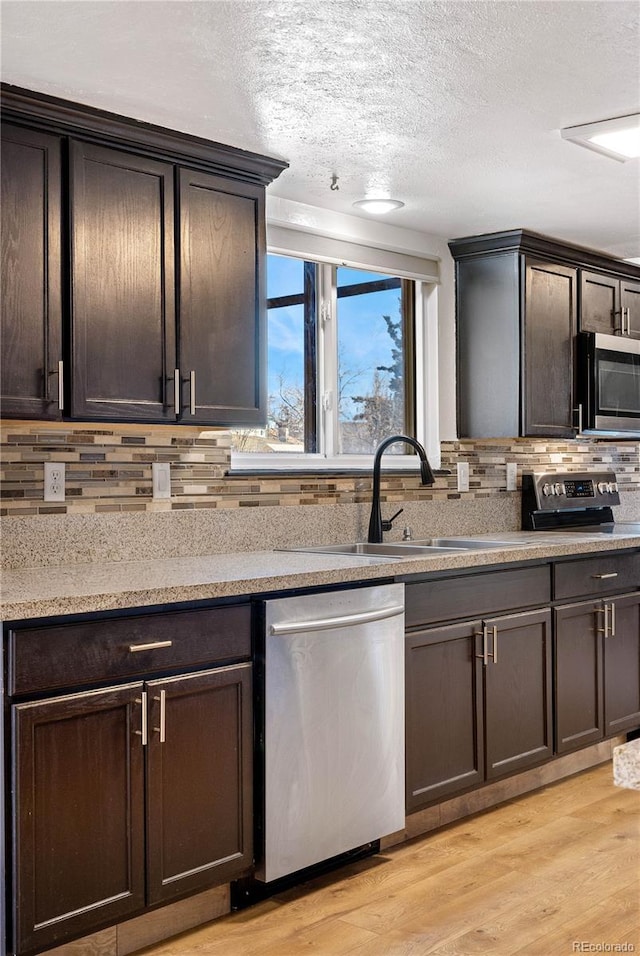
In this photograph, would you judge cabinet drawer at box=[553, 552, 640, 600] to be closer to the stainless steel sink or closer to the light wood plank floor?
the stainless steel sink

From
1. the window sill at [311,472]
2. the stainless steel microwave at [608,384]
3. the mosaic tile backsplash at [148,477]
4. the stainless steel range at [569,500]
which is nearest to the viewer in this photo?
the mosaic tile backsplash at [148,477]

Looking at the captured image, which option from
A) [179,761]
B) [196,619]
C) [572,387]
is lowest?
[179,761]

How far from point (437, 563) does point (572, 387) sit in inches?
65.8

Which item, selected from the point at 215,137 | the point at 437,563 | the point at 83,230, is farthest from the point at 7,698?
the point at 215,137

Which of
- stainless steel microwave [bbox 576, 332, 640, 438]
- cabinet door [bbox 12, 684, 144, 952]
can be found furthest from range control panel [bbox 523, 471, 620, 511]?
cabinet door [bbox 12, 684, 144, 952]

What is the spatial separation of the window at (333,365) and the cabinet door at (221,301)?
20.5 inches

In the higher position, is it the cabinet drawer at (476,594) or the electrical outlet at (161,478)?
the electrical outlet at (161,478)

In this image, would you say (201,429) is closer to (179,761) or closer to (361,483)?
(361,483)

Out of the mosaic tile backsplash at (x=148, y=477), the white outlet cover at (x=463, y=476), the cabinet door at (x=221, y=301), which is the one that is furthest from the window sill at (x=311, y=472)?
the cabinet door at (x=221, y=301)

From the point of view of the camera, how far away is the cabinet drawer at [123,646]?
82.8 inches

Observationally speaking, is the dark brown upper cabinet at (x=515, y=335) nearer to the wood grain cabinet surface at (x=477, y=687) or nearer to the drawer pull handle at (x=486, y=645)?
the wood grain cabinet surface at (x=477, y=687)

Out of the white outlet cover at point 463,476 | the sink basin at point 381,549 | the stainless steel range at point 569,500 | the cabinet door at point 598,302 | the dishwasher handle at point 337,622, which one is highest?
the cabinet door at point 598,302

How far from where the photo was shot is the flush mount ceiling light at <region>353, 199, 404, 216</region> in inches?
143

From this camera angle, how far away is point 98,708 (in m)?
2.23
